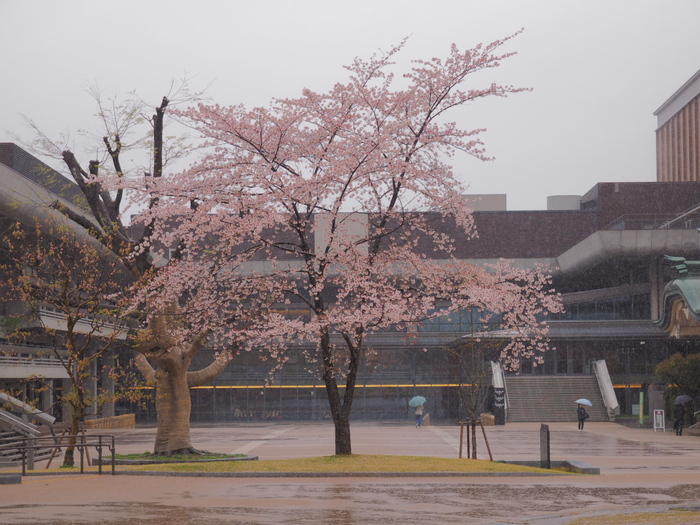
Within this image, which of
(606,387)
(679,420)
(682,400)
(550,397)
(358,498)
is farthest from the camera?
(550,397)

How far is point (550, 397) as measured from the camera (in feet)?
198

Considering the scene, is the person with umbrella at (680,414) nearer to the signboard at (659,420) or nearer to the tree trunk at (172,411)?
the signboard at (659,420)

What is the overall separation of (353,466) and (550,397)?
3989 centimetres

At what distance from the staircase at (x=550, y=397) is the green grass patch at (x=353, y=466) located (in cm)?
3345

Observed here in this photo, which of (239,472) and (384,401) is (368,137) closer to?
(239,472)

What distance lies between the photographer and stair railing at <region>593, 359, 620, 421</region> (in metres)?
57.9

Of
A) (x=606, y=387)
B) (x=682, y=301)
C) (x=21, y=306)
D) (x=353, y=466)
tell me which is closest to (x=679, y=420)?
(x=682, y=301)

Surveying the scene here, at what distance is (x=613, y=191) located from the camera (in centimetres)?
7531

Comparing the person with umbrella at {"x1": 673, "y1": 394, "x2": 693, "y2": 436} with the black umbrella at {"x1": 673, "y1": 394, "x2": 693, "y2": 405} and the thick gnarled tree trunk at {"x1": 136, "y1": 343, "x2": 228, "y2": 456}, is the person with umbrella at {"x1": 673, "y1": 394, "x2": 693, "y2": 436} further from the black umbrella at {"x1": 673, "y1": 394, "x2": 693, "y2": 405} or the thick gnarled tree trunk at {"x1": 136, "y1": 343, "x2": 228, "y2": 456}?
the thick gnarled tree trunk at {"x1": 136, "y1": 343, "x2": 228, "y2": 456}

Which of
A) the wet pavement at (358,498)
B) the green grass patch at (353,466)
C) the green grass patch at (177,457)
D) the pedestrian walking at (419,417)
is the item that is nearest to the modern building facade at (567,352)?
the pedestrian walking at (419,417)

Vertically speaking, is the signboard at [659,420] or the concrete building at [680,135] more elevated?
the concrete building at [680,135]

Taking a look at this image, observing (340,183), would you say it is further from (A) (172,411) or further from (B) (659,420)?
(B) (659,420)

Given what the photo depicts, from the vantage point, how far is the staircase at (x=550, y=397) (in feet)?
189

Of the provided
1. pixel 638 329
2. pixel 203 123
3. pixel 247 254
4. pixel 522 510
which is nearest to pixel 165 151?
pixel 203 123
